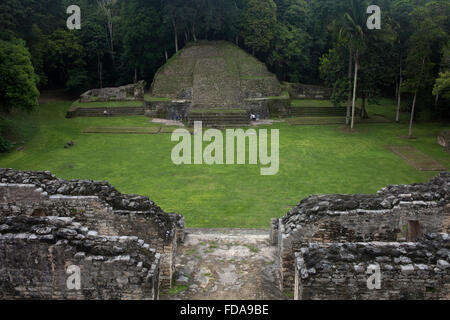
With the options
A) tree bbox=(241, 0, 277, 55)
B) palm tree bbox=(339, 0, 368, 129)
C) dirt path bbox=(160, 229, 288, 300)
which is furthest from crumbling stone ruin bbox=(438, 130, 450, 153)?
tree bbox=(241, 0, 277, 55)

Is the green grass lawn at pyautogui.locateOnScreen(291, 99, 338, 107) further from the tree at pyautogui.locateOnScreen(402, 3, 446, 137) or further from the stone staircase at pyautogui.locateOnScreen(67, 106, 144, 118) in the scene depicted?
the stone staircase at pyautogui.locateOnScreen(67, 106, 144, 118)

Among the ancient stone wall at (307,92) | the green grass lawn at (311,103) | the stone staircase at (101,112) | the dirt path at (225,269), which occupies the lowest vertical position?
the dirt path at (225,269)

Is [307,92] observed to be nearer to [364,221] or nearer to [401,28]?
[401,28]

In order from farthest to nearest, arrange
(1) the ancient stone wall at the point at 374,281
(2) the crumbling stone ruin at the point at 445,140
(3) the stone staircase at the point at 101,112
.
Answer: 1. (3) the stone staircase at the point at 101,112
2. (2) the crumbling stone ruin at the point at 445,140
3. (1) the ancient stone wall at the point at 374,281

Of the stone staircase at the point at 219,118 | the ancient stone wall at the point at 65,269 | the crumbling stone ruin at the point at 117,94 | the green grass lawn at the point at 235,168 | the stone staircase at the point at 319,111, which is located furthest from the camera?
the crumbling stone ruin at the point at 117,94

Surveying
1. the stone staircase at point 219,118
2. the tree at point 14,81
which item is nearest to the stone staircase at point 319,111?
the stone staircase at point 219,118

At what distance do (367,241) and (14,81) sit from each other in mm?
→ 19261

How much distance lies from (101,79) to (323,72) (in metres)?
20.4

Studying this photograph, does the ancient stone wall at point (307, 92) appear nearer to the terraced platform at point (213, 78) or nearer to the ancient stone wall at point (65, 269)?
the terraced platform at point (213, 78)

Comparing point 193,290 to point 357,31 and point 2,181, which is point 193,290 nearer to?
point 2,181

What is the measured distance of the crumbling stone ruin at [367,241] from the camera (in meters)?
5.86

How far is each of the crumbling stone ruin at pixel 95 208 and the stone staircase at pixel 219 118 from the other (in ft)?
53.5

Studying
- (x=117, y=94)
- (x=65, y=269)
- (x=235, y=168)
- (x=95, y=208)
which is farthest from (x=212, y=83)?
(x=65, y=269)

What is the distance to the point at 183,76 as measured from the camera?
3178 centimetres
